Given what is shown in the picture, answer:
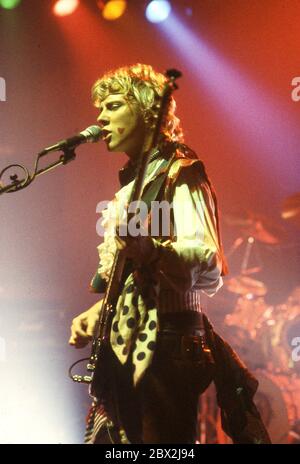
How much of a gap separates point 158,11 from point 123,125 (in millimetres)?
1521

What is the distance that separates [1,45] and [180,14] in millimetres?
1036

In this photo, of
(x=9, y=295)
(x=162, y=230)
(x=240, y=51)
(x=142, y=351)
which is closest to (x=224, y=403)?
(x=142, y=351)

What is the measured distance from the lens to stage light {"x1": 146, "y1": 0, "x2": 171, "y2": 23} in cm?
298

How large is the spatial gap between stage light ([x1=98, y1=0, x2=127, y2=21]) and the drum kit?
1.48 m

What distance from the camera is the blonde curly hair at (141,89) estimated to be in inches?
71.2

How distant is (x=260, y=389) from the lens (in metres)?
3.56

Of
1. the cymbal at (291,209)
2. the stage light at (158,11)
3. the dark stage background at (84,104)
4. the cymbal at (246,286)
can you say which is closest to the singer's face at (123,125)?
the dark stage background at (84,104)

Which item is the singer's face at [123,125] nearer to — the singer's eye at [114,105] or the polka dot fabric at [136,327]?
the singer's eye at [114,105]

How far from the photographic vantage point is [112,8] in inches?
120

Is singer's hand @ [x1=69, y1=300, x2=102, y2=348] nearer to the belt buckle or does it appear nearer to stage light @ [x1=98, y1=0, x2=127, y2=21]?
the belt buckle

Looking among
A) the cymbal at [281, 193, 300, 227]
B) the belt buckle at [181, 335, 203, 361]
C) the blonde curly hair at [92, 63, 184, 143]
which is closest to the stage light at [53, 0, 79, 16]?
the blonde curly hair at [92, 63, 184, 143]

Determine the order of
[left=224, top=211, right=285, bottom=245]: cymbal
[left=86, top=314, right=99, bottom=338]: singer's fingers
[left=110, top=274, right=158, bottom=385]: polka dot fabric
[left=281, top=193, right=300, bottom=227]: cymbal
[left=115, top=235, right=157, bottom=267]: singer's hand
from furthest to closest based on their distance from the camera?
[left=224, top=211, right=285, bottom=245]: cymbal
[left=281, top=193, right=300, bottom=227]: cymbal
[left=86, top=314, right=99, bottom=338]: singer's fingers
[left=110, top=274, right=158, bottom=385]: polka dot fabric
[left=115, top=235, right=157, bottom=267]: singer's hand

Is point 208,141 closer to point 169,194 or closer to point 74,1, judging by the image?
point 74,1

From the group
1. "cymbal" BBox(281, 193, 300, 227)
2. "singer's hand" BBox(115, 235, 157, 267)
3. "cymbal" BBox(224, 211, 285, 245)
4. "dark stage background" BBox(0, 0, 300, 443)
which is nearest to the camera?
"singer's hand" BBox(115, 235, 157, 267)
